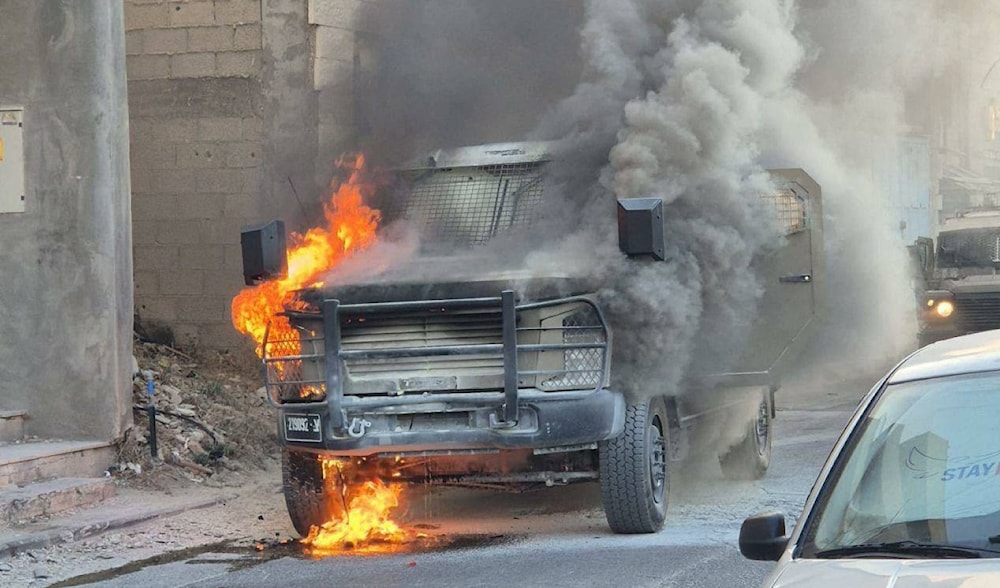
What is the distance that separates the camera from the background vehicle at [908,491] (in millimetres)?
3398

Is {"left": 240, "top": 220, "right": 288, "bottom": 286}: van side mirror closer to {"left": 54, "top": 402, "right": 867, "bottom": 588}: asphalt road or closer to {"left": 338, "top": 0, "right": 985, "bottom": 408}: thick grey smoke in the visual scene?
{"left": 338, "top": 0, "right": 985, "bottom": 408}: thick grey smoke

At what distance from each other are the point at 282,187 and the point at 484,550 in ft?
14.8

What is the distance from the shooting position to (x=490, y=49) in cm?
1126

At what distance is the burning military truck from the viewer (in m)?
7.66

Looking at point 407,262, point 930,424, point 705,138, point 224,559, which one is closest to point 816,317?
point 705,138

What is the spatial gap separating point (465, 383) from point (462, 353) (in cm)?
18

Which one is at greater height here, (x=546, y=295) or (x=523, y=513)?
(x=546, y=295)

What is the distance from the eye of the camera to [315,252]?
905 cm

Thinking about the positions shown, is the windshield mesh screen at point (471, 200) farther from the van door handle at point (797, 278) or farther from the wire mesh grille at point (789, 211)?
the van door handle at point (797, 278)

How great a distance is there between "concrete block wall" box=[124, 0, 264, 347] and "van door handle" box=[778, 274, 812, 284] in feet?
18.3

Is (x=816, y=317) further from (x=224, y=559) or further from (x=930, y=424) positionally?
(x=930, y=424)

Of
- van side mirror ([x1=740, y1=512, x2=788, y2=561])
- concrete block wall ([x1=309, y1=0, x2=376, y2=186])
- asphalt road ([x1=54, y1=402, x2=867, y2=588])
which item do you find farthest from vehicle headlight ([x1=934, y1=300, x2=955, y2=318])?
van side mirror ([x1=740, y1=512, x2=788, y2=561])

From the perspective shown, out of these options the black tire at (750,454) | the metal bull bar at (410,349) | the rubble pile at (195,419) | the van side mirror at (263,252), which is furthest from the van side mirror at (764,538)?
the rubble pile at (195,419)

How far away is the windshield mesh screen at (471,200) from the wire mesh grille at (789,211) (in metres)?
1.65
